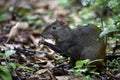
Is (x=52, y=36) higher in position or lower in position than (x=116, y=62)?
higher

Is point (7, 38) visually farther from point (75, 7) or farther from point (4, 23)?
point (75, 7)

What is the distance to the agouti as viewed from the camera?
168 inches

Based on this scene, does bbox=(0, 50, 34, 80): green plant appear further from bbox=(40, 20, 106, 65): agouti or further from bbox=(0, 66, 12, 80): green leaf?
bbox=(40, 20, 106, 65): agouti

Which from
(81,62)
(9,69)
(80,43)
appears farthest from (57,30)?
(9,69)

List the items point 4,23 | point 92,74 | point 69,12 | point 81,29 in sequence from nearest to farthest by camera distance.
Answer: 1. point 92,74
2. point 81,29
3. point 4,23
4. point 69,12

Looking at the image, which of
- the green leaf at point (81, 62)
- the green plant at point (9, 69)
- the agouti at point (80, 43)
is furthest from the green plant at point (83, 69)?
the green plant at point (9, 69)

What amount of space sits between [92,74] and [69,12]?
4.73m

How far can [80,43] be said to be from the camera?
171 inches

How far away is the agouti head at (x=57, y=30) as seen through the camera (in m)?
4.54

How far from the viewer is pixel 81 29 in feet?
14.5

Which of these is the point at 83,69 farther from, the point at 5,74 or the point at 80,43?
the point at 5,74

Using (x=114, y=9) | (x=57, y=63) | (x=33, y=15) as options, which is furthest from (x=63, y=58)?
(x=33, y=15)

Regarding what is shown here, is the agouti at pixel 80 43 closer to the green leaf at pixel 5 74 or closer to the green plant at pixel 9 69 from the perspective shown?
the green plant at pixel 9 69

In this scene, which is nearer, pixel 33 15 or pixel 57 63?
pixel 57 63
